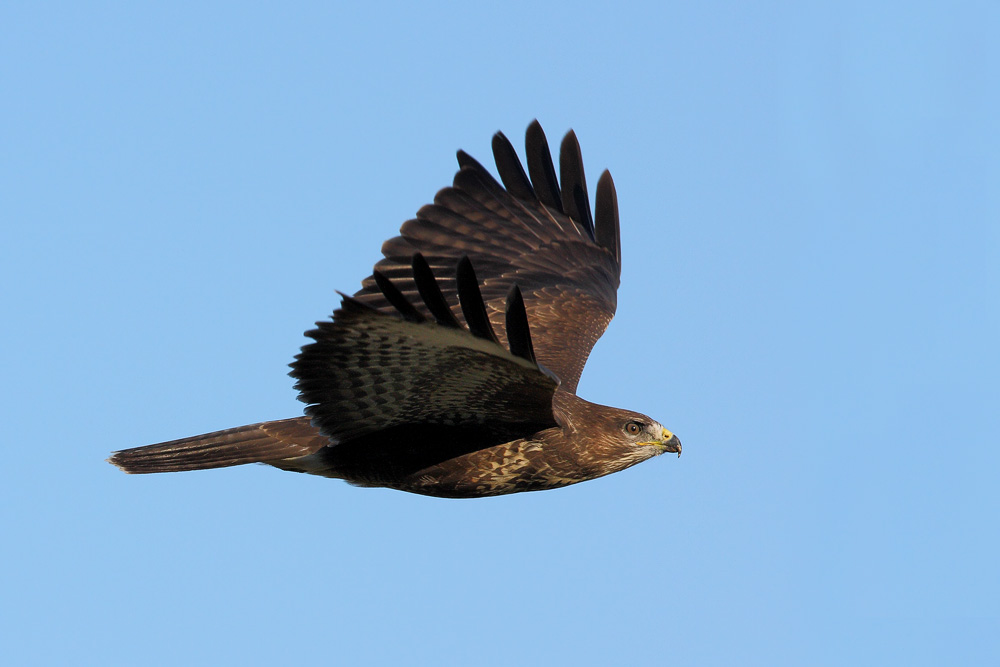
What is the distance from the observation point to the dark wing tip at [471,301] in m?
6.21

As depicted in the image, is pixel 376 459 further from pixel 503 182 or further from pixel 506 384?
pixel 503 182

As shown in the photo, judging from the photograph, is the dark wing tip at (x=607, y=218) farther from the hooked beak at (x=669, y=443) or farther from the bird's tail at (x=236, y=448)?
the bird's tail at (x=236, y=448)

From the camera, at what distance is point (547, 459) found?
8.20 meters

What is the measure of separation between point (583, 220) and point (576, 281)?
56 cm

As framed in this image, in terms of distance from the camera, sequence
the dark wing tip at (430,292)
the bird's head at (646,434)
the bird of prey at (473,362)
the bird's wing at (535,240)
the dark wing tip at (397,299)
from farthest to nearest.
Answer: the bird's wing at (535,240)
the bird's head at (646,434)
the bird of prey at (473,362)
the dark wing tip at (430,292)
the dark wing tip at (397,299)

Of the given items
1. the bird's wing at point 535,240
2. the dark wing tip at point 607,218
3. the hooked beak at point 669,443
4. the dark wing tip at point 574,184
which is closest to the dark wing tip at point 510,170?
the bird's wing at point 535,240

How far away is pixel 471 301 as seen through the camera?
6422mm

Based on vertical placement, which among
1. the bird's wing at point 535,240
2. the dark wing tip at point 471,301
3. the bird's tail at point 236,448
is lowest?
the bird's tail at point 236,448

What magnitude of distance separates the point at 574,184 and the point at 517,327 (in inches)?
168

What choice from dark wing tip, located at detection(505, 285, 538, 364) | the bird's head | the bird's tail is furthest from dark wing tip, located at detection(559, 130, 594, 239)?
dark wing tip, located at detection(505, 285, 538, 364)

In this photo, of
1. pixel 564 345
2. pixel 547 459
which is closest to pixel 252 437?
pixel 547 459

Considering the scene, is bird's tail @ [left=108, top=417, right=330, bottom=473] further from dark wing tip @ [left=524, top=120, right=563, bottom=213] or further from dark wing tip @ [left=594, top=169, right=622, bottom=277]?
dark wing tip @ [left=594, top=169, right=622, bottom=277]

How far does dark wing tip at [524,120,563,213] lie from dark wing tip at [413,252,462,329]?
4061 mm

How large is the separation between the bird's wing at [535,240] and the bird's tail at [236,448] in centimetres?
188
